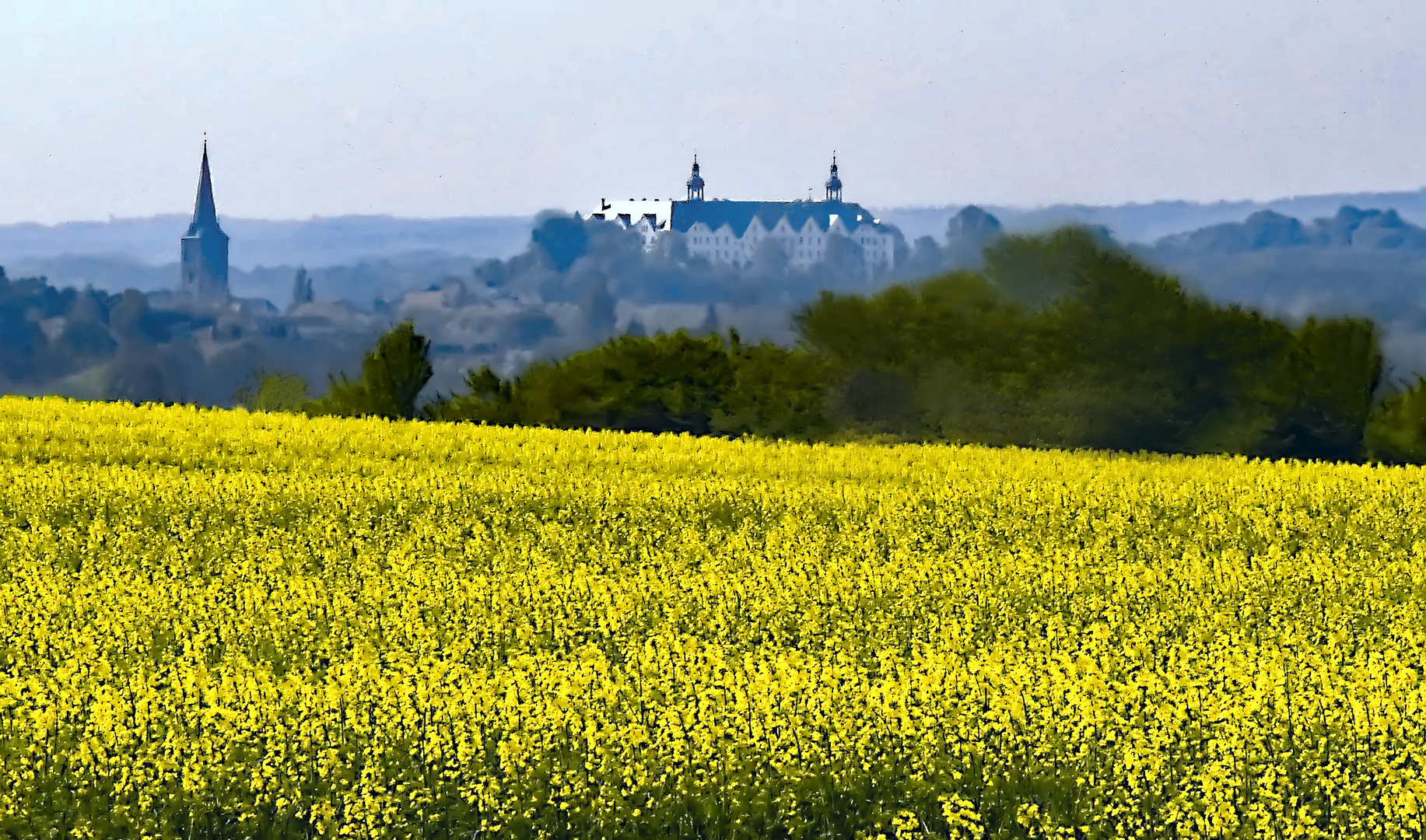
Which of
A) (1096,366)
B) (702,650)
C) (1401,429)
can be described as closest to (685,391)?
(1096,366)

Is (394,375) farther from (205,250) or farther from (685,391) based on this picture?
(205,250)

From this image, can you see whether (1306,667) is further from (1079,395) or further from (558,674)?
(1079,395)

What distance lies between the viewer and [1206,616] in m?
13.9

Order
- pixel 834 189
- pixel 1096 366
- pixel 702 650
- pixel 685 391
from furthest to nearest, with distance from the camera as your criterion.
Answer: pixel 834 189, pixel 1096 366, pixel 685 391, pixel 702 650

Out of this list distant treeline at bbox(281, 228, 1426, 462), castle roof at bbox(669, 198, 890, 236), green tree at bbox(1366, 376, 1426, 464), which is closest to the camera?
green tree at bbox(1366, 376, 1426, 464)

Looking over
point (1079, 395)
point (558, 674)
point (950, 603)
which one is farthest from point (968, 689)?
point (1079, 395)

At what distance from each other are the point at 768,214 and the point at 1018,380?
190 ft

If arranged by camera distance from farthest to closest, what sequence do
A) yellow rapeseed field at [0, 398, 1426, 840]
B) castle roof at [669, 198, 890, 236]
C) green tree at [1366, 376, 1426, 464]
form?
1. castle roof at [669, 198, 890, 236]
2. green tree at [1366, 376, 1426, 464]
3. yellow rapeseed field at [0, 398, 1426, 840]

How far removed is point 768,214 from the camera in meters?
95.7

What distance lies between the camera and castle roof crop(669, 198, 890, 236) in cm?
8994

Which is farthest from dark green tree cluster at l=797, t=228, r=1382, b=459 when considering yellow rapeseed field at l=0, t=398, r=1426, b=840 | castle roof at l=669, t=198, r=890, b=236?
castle roof at l=669, t=198, r=890, b=236

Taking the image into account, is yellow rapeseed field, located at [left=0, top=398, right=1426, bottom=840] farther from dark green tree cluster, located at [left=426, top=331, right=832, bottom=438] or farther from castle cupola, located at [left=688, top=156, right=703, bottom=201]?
castle cupola, located at [left=688, top=156, right=703, bottom=201]

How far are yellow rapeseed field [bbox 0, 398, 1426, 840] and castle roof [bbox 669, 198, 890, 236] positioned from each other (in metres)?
66.6

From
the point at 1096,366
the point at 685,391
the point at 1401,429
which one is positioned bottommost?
the point at 1401,429
